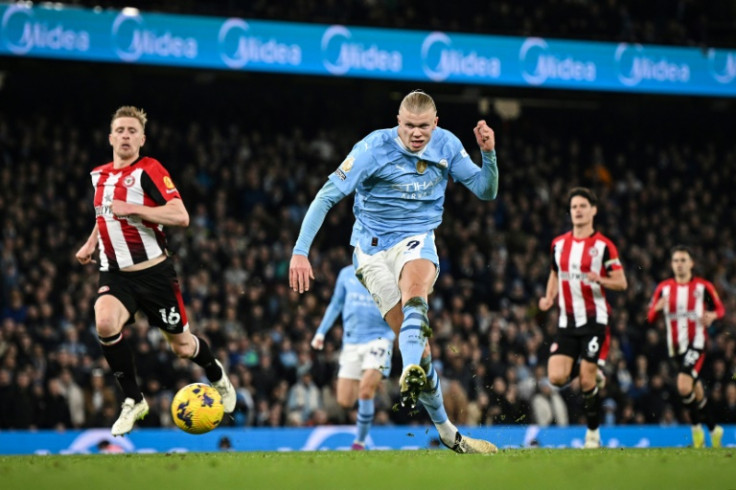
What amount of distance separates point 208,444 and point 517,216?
10.1 m

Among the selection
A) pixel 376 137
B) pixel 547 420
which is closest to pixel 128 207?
pixel 376 137

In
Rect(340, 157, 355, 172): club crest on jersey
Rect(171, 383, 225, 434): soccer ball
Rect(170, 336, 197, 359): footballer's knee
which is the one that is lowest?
Rect(171, 383, 225, 434): soccer ball

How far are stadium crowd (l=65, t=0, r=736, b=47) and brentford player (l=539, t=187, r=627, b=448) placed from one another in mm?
10633

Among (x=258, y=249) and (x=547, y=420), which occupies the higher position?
(x=258, y=249)

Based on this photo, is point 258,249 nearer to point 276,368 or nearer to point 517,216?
point 276,368

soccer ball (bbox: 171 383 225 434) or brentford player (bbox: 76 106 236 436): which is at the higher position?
brentford player (bbox: 76 106 236 436)

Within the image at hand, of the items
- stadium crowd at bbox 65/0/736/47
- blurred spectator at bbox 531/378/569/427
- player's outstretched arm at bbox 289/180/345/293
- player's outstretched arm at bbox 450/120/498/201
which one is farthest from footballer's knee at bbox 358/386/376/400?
stadium crowd at bbox 65/0/736/47

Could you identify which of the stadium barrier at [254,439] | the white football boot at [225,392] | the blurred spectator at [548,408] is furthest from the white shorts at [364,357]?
the blurred spectator at [548,408]

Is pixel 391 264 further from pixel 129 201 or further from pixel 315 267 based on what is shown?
pixel 315 267

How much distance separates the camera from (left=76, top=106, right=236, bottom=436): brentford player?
8.19 meters

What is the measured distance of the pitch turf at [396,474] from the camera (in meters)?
5.24

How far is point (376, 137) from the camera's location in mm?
7734

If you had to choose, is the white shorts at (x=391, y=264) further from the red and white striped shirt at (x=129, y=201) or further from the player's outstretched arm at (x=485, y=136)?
the red and white striped shirt at (x=129, y=201)

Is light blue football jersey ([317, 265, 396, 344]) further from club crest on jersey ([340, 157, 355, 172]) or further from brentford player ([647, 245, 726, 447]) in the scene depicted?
club crest on jersey ([340, 157, 355, 172])
